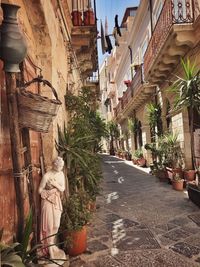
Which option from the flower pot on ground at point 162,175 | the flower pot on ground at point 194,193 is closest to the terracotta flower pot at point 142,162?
the flower pot on ground at point 162,175

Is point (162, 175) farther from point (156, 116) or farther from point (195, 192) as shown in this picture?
point (195, 192)

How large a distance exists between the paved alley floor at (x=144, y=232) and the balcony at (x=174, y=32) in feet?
15.0

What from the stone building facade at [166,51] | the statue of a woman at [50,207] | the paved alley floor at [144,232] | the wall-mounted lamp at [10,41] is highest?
the stone building facade at [166,51]

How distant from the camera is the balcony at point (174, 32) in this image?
899 cm

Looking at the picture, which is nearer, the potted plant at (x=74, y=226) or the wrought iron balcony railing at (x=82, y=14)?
the potted plant at (x=74, y=226)

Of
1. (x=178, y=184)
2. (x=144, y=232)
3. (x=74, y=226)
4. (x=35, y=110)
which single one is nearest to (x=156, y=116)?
(x=178, y=184)

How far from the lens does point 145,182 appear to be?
36.4 feet

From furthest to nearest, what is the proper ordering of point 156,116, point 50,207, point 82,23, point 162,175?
point 156,116 → point 162,175 → point 82,23 → point 50,207

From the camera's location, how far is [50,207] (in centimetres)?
383

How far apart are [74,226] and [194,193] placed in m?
3.90

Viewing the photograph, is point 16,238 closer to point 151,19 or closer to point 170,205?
point 170,205

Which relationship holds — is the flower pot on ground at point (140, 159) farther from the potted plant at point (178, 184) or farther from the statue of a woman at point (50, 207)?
the statue of a woman at point (50, 207)

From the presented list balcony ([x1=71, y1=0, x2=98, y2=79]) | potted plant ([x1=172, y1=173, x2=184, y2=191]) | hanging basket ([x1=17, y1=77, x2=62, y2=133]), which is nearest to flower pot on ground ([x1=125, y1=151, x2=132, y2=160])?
potted plant ([x1=172, y1=173, x2=184, y2=191])

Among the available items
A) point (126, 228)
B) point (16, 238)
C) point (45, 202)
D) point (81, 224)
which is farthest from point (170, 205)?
point (16, 238)
